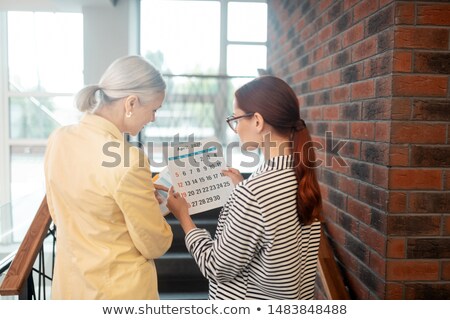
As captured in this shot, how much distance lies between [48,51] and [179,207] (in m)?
4.40

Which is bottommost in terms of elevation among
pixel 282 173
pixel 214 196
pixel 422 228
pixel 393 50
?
pixel 422 228

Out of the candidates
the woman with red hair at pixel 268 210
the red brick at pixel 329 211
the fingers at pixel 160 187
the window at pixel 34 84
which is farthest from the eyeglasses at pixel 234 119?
the window at pixel 34 84

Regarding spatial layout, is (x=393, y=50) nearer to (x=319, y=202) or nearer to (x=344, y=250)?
(x=319, y=202)

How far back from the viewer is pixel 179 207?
4.24 feet

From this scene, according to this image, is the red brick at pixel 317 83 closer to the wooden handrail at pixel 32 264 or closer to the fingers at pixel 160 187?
the wooden handrail at pixel 32 264

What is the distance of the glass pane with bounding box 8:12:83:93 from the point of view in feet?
16.0

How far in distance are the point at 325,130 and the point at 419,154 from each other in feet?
2.44

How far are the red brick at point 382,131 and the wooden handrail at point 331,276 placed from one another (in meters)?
0.65

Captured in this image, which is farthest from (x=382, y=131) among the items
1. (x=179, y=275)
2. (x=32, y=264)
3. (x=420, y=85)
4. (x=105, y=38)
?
(x=105, y=38)

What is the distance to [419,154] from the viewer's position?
1388 millimetres

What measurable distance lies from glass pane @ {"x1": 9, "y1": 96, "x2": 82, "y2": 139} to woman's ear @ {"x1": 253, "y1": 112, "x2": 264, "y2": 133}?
4239 millimetres

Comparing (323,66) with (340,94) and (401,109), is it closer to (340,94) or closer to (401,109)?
(340,94)

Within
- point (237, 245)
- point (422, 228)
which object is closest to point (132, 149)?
point (237, 245)

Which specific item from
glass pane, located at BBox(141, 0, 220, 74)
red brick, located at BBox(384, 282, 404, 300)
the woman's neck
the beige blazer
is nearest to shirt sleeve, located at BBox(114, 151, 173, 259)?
the beige blazer
